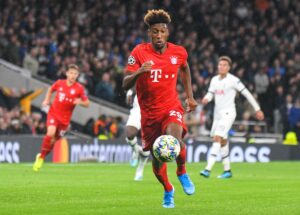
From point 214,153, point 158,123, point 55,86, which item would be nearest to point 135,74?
point 158,123

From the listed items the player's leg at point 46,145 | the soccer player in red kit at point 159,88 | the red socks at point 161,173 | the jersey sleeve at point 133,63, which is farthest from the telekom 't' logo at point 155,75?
the player's leg at point 46,145

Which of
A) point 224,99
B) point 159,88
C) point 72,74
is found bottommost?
point 159,88

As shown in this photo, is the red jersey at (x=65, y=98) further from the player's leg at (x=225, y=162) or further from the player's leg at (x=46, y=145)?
the player's leg at (x=225, y=162)

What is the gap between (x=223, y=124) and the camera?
20.2 metres

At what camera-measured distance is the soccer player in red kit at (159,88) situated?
39.6 ft

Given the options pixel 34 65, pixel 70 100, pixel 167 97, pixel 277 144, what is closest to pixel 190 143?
pixel 277 144

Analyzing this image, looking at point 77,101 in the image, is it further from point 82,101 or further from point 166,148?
point 166,148

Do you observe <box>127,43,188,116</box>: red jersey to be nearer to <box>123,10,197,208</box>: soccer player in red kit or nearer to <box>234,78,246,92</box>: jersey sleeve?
<box>123,10,197,208</box>: soccer player in red kit

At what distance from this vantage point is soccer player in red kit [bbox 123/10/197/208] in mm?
12062

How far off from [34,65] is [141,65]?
64.3ft

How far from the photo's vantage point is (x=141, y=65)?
39.8 ft

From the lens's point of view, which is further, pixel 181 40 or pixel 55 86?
pixel 181 40

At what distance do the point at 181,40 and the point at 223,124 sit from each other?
53.5ft

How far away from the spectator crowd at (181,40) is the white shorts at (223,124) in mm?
10725
